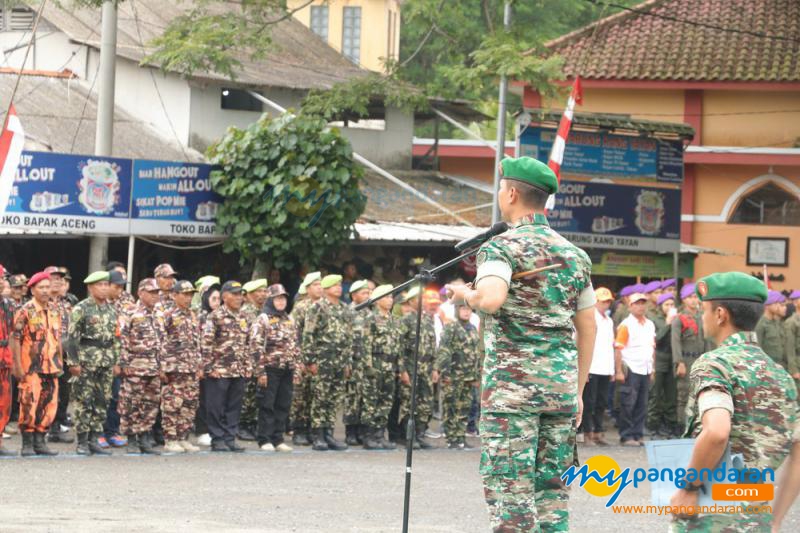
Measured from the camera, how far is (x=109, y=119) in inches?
784

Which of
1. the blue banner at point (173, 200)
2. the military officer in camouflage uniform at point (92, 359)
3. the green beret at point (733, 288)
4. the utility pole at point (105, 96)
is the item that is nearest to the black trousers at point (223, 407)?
the military officer in camouflage uniform at point (92, 359)

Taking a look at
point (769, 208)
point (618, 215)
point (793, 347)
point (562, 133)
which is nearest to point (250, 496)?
point (793, 347)

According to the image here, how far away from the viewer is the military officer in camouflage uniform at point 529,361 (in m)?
6.43

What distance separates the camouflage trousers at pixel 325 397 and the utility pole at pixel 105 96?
5.16 meters

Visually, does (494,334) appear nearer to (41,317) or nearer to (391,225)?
(41,317)

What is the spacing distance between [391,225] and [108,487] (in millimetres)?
12353

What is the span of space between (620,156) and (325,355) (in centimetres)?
1030

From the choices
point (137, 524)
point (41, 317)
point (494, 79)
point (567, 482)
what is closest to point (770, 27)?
point (494, 79)

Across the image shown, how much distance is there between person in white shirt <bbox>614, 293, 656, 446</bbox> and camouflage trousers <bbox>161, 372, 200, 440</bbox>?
5.83 metres

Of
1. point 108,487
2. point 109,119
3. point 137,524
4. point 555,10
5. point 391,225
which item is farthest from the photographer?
point 555,10

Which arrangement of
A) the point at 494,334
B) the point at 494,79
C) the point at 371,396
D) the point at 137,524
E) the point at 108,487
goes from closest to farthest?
1. the point at 494,334
2. the point at 137,524
3. the point at 108,487
4. the point at 371,396
5. the point at 494,79

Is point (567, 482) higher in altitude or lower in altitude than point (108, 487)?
higher

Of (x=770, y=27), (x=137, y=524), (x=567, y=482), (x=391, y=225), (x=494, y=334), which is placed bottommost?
(x=137, y=524)

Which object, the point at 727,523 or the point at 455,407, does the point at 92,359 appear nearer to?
the point at 455,407
